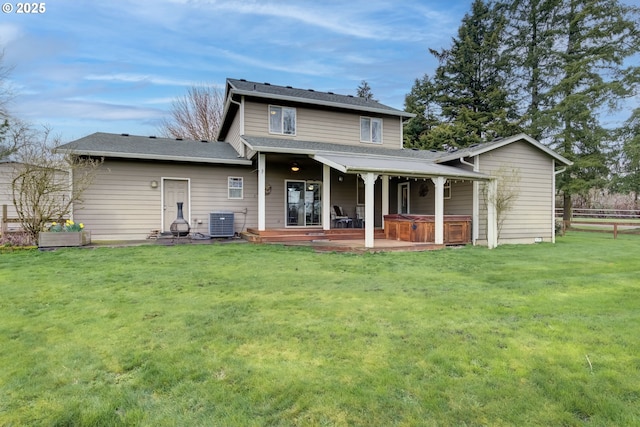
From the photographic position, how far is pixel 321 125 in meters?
12.9

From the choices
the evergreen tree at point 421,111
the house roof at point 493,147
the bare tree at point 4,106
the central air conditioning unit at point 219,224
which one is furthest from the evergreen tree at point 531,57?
the bare tree at point 4,106

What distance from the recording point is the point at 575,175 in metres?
18.2

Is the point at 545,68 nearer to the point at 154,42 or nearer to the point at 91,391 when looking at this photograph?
the point at 154,42

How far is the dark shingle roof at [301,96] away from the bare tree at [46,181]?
17.0ft

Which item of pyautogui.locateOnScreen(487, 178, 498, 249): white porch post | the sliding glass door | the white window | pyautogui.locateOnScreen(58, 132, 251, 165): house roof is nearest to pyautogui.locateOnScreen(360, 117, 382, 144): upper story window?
the sliding glass door

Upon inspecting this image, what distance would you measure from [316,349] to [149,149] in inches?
394

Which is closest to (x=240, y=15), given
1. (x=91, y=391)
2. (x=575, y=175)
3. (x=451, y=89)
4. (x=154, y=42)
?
(x=154, y=42)

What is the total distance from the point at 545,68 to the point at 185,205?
21486mm

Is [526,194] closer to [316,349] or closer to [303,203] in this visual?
[303,203]

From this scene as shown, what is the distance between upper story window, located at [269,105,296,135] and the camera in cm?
1222

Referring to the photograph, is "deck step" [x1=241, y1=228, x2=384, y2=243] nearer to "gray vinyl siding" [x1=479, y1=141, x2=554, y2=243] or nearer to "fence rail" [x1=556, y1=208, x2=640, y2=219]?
"gray vinyl siding" [x1=479, y1=141, x2=554, y2=243]

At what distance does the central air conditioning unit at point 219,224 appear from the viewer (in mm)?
10641

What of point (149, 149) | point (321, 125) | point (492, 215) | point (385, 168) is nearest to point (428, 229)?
point (492, 215)

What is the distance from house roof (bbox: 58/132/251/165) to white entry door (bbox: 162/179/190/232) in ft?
2.87
